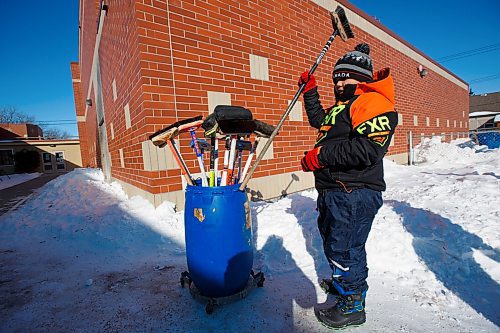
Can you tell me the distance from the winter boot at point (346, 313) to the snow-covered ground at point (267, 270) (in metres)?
0.09

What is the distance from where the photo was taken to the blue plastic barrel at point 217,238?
188 centimetres

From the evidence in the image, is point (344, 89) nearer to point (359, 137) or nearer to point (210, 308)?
point (359, 137)

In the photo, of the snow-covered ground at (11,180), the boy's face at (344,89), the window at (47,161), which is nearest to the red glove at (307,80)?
the boy's face at (344,89)

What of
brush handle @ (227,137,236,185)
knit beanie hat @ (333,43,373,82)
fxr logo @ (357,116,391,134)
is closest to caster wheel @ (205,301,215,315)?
brush handle @ (227,137,236,185)

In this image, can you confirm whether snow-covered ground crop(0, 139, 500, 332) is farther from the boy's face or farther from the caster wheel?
the boy's face

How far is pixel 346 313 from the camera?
1.71m

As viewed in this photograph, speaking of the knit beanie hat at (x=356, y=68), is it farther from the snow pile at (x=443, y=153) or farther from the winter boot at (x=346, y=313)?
the snow pile at (x=443, y=153)

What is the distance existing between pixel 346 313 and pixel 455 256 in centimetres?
161

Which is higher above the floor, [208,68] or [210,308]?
[208,68]

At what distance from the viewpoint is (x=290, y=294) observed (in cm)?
212

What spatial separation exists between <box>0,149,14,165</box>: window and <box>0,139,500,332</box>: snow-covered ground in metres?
32.0

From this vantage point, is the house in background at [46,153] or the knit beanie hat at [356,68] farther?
the house in background at [46,153]

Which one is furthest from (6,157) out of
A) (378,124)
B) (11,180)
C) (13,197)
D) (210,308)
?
(378,124)

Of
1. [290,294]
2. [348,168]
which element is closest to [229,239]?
[290,294]
